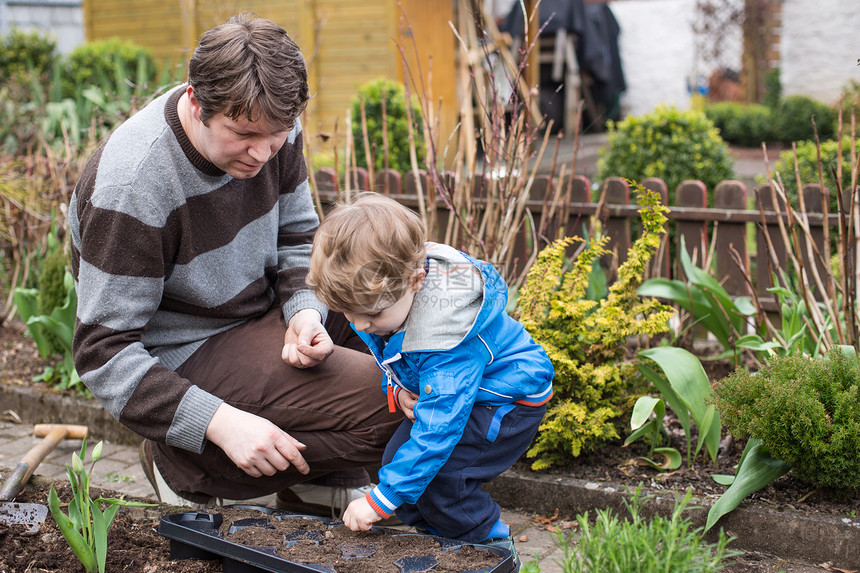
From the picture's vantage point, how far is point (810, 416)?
81.8 inches

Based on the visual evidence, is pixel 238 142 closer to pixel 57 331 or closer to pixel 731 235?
pixel 57 331

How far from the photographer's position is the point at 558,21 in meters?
12.8

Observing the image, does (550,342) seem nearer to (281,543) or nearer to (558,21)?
(281,543)

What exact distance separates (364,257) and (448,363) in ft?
1.04

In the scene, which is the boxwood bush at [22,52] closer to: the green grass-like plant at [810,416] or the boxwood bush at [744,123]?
the green grass-like plant at [810,416]

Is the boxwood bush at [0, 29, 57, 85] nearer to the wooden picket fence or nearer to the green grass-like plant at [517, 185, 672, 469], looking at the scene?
the wooden picket fence

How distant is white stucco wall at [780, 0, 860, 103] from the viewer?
53.6ft

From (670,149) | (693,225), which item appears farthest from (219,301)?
(670,149)

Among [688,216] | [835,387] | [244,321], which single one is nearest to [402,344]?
[244,321]

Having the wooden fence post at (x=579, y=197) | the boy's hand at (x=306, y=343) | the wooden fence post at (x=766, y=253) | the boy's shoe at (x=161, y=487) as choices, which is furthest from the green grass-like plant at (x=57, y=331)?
the wooden fence post at (x=766, y=253)

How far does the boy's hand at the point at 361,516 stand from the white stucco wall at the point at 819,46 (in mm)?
17047

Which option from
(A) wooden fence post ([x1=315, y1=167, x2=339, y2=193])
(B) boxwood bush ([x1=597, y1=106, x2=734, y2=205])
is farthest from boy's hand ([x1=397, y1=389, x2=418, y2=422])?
(B) boxwood bush ([x1=597, y1=106, x2=734, y2=205])

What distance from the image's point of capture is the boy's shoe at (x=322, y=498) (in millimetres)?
2508

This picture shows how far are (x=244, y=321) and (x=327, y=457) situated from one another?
1.64ft
